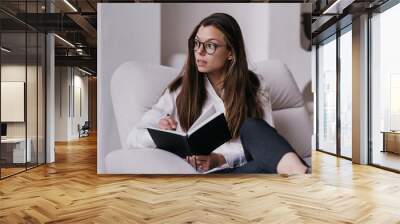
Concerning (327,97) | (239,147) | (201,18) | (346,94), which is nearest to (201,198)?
(239,147)

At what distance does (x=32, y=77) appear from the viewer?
7461 mm

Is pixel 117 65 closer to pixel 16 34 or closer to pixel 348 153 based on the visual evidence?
pixel 16 34

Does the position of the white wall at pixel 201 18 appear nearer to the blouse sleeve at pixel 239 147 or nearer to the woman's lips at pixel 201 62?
the woman's lips at pixel 201 62

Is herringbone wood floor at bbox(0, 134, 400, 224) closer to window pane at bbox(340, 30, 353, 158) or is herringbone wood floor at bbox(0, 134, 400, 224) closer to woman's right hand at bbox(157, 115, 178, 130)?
woman's right hand at bbox(157, 115, 178, 130)

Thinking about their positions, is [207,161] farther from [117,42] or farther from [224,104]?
[117,42]

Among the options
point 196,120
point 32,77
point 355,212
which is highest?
point 32,77

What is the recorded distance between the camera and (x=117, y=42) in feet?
21.3

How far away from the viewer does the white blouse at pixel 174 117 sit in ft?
20.7

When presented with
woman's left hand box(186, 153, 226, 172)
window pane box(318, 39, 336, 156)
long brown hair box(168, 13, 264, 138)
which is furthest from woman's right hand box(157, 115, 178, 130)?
window pane box(318, 39, 336, 156)

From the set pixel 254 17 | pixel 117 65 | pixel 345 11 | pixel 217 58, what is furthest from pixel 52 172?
pixel 345 11

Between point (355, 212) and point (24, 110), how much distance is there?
5564mm

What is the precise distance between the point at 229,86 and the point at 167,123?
3.61 ft

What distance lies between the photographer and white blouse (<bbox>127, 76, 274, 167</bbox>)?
630 cm

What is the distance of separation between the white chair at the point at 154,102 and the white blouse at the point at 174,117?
9 centimetres
